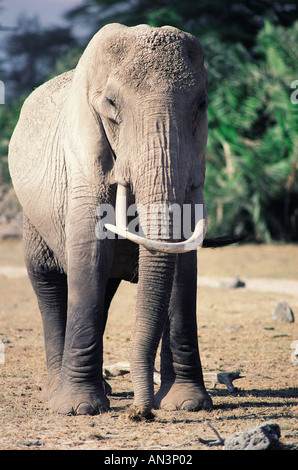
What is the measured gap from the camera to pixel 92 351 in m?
5.56

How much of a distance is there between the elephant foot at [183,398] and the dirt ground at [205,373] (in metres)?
0.09

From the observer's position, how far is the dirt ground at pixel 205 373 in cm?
482

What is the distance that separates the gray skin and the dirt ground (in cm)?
26

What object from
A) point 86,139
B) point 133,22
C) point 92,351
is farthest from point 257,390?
point 133,22

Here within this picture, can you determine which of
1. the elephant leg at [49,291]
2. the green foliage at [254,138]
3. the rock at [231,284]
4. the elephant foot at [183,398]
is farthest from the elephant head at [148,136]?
the green foliage at [254,138]

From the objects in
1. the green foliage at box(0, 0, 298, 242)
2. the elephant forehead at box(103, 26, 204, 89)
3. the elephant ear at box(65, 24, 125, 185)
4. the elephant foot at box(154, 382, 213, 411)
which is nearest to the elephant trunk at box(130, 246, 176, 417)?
the elephant foot at box(154, 382, 213, 411)

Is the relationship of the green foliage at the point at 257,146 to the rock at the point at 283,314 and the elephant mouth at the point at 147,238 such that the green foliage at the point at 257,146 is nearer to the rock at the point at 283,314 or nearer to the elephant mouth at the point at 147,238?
the rock at the point at 283,314

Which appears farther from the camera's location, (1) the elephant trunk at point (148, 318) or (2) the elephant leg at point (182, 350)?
(2) the elephant leg at point (182, 350)

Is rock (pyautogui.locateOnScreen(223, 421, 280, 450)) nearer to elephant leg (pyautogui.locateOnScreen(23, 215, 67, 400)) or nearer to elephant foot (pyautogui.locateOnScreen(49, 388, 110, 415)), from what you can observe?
elephant foot (pyautogui.locateOnScreen(49, 388, 110, 415))

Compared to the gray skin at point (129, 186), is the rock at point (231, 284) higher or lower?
lower

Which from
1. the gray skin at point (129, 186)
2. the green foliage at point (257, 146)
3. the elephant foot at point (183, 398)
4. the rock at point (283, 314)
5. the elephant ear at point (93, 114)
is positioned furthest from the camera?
the green foliage at point (257, 146)

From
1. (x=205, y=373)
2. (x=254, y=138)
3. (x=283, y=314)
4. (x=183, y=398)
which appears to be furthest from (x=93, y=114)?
(x=254, y=138)

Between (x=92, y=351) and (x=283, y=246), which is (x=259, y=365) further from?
(x=283, y=246)

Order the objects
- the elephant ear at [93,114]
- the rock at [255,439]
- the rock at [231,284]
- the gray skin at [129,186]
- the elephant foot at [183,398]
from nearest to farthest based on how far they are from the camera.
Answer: the rock at [255,439], the gray skin at [129,186], the elephant ear at [93,114], the elephant foot at [183,398], the rock at [231,284]
